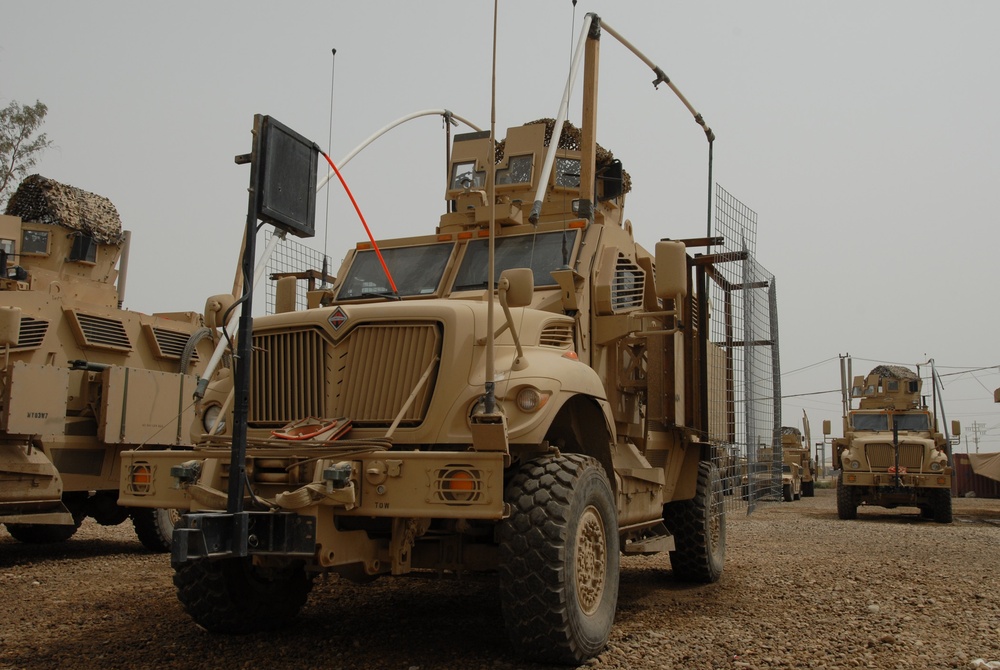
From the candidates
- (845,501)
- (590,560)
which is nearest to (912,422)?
(845,501)

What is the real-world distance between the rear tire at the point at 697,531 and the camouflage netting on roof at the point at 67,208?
28.5 ft

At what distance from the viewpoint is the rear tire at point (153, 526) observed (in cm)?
1052

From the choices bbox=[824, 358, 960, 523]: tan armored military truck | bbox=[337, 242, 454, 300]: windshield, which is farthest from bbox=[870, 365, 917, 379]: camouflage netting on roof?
bbox=[337, 242, 454, 300]: windshield

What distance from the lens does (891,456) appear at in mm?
19797

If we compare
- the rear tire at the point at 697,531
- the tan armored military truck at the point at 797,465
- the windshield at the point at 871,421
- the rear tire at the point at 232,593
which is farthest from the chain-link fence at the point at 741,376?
the tan armored military truck at the point at 797,465

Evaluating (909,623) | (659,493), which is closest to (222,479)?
(659,493)

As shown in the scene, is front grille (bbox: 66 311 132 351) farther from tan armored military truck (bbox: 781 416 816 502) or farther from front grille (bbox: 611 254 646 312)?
tan armored military truck (bbox: 781 416 816 502)

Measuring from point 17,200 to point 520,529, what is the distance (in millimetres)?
11356

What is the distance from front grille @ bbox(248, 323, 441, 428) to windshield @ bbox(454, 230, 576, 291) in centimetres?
151

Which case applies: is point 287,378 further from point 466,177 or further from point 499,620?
point 466,177

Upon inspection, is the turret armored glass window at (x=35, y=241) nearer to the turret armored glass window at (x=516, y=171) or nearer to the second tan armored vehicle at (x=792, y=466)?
the turret armored glass window at (x=516, y=171)

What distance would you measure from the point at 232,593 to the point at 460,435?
5.73 feet

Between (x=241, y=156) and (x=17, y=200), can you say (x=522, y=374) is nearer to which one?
(x=241, y=156)

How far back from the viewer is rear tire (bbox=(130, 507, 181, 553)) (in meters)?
10.5
